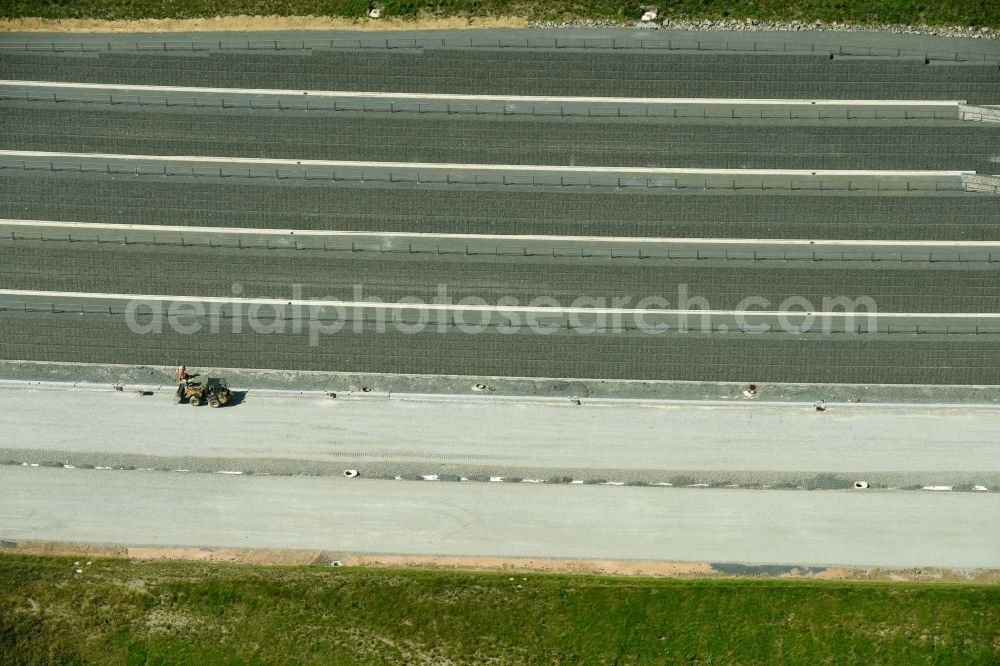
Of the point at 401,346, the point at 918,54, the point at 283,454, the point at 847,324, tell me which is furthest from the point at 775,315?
the point at 283,454

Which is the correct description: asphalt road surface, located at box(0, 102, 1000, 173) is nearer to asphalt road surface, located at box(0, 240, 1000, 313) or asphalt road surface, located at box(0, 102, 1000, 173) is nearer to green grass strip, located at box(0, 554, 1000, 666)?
asphalt road surface, located at box(0, 240, 1000, 313)

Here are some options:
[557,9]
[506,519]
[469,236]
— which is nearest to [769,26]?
[557,9]

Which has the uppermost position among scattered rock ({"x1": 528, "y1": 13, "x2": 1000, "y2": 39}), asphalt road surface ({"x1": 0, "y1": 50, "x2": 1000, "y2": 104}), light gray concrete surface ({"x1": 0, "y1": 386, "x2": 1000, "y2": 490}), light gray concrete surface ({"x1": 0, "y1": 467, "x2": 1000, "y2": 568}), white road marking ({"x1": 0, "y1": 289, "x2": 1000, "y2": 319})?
scattered rock ({"x1": 528, "y1": 13, "x2": 1000, "y2": 39})

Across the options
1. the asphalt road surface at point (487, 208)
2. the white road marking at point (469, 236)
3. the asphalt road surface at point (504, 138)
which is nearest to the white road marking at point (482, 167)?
the asphalt road surface at point (504, 138)

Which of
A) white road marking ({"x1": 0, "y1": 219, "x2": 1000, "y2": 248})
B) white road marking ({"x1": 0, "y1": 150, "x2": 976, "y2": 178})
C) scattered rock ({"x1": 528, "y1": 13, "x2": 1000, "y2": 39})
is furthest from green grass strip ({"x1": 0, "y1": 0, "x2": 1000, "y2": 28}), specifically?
white road marking ({"x1": 0, "y1": 219, "x2": 1000, "y2": 248})

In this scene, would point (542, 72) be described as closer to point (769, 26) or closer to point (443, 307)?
point (769, 26)

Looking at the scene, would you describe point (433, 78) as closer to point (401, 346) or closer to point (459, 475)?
point (401, 346)

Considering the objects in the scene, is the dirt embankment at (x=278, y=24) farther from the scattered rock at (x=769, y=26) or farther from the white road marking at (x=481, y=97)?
the white road marking at (x=481, y=97)
